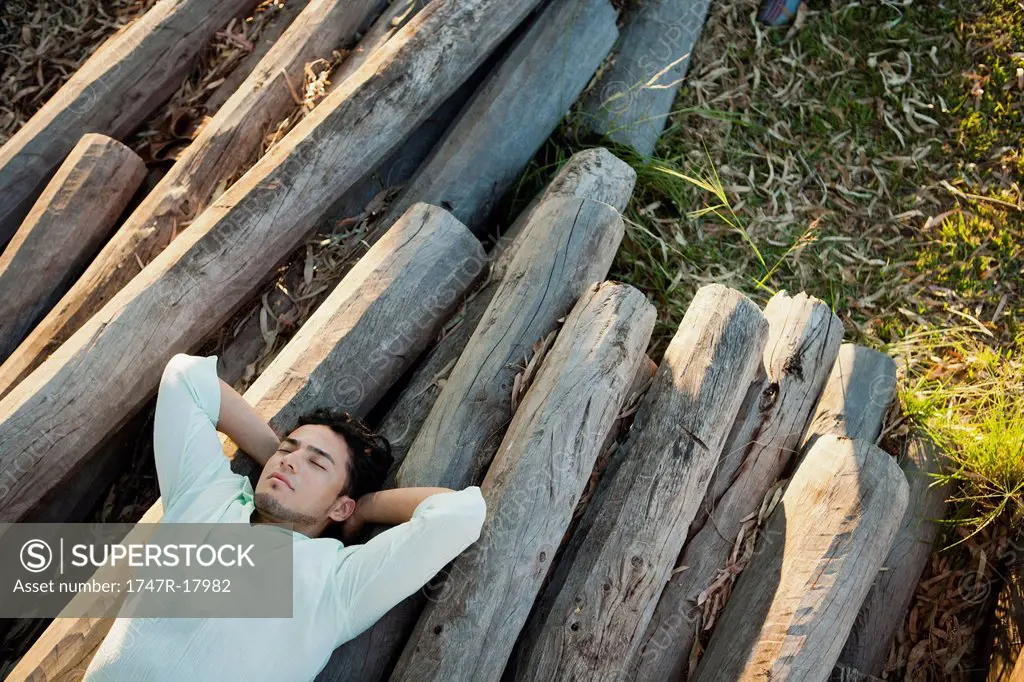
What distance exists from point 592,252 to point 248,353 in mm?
1546

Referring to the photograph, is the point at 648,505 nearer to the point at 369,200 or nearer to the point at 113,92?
the point at 369,200

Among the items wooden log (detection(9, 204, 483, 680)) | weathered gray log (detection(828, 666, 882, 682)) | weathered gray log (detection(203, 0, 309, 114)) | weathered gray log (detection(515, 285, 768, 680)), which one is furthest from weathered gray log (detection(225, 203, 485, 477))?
weathered gray log (detection(828, 666, 882, 682))

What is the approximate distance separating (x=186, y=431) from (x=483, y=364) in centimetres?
109

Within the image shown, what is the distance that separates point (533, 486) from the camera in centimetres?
297

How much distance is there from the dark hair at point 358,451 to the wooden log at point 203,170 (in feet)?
3.95

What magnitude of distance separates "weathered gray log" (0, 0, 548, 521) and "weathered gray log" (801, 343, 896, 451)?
216 centimetres

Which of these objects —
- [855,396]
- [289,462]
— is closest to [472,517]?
[289,462]

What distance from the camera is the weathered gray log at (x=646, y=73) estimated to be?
439cm

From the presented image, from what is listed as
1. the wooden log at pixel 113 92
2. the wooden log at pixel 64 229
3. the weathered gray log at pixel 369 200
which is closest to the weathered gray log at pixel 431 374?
the weathered gray log at pixel 369 200

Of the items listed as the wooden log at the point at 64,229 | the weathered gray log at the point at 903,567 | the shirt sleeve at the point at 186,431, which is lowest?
the weathered gray log at the point at 903,567

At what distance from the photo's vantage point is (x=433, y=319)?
3.59 meters

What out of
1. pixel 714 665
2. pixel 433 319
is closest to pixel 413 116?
pixel 433 319

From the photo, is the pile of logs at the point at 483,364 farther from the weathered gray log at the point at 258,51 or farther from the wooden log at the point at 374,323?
the weathered gray log at the point at 258,51

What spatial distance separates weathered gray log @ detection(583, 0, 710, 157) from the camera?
4391mm
